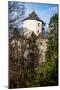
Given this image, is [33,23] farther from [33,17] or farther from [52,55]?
[52,55]

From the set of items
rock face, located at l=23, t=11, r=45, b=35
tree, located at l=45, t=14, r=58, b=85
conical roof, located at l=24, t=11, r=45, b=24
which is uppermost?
conical roof, located at l=24, t=11, r=45, b=24

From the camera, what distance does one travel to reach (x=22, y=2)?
6.68 ft

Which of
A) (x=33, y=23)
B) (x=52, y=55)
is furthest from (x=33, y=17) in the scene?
(x=52, y=55)

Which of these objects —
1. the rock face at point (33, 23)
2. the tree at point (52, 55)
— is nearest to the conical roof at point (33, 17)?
the rock face at point (33, 23)

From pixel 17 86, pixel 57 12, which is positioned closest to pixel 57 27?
pixel 57 12

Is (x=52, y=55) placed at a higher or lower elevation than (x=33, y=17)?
lower

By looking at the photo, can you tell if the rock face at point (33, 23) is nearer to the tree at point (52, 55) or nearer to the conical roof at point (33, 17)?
the conical roof at point (33, 17)

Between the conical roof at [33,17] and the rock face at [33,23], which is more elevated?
the conical roof at [33,17]

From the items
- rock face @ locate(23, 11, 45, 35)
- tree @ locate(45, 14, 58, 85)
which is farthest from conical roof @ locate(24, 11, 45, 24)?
tree @ locate(45, 14, 58, 85)

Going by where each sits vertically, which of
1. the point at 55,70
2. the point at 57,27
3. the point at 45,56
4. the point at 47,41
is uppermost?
the point at 57,27

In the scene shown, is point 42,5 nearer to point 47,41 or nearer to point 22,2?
point 22,2

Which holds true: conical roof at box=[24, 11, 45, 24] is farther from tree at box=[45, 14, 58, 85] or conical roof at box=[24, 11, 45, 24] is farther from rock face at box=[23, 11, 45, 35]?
tree at box=[45, 14, 58, 85]

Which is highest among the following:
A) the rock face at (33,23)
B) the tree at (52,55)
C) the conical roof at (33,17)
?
the conical roof at (33,17)

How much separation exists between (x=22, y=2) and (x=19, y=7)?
0.06 m
